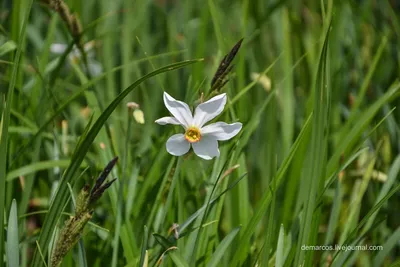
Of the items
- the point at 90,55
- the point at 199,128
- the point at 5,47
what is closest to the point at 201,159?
the point at 5,47

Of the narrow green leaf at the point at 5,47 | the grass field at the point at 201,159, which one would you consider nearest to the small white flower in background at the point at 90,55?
the grass field at the point at 201,159

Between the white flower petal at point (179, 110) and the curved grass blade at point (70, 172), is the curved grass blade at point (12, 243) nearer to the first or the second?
the curved grass blade at point (70, 172)

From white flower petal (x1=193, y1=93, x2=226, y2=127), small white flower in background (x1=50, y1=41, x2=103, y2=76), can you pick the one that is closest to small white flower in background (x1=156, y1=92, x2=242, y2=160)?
white flower petal (x1=193, y1=93, x2=226, y2=127)

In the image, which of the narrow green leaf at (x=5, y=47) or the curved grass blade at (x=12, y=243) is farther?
the narrow green leaf at (x=5, y=47)

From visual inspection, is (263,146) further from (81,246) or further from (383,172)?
(81,246)

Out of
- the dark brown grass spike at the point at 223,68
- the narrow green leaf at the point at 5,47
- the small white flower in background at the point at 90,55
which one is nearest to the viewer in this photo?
the dark brown grass spike at the point at 223,68

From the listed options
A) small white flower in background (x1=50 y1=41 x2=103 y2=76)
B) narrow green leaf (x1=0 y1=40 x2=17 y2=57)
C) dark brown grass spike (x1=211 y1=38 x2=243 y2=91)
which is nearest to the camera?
dark brown grass spike (x1=211 y1=38 x2=243 y2=91)

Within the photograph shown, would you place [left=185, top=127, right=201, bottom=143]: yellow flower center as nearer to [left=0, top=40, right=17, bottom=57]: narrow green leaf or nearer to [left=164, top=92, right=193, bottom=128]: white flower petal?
[left=164, top=92, right=193, bottom=128]: white flower petal

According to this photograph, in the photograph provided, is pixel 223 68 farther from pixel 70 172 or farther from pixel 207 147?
pixel 70 172
